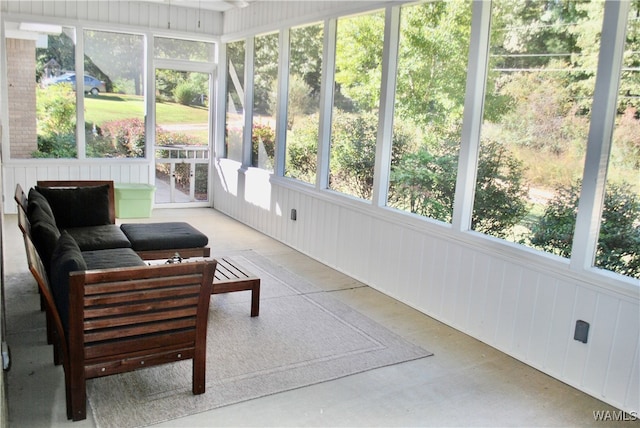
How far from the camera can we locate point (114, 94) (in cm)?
745

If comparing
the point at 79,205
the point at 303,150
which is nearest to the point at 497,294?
the point at 303,150

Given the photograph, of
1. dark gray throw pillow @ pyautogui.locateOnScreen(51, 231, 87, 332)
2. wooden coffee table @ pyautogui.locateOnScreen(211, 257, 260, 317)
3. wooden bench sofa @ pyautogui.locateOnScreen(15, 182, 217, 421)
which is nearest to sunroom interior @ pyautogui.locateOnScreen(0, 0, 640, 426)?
wooden bench sofa @ pyautogui.locateOnScreen(15, 182, 217, 421)

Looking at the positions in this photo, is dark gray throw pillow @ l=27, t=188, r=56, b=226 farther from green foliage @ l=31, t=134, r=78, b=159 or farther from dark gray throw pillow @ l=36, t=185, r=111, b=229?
green foliage @ l=31, t=134, r=78, b=159

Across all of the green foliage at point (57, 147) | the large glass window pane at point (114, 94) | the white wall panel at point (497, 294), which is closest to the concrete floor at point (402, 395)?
the white wall panel at point (497, 294)

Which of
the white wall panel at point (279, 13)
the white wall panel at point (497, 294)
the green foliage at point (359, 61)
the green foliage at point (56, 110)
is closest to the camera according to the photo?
the white wall panel at point (497, 294)

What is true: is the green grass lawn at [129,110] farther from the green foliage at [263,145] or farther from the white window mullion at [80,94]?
the green foliage at [263,145]

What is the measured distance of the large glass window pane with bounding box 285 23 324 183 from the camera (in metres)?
5.78

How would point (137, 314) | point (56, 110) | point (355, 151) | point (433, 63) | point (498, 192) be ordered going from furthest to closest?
point (56, 110) → point (355, 151) → point (433, 63) → point (498, 192) → point (137, 314)

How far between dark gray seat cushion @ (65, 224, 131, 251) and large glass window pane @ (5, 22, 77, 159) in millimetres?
3066

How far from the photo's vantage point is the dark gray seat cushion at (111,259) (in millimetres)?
3627

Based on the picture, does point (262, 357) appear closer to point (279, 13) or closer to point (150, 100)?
point (279, 13)

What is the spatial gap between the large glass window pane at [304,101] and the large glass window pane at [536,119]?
7.68ft

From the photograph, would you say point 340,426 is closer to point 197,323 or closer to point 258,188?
point 197,323

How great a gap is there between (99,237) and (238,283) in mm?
1269
